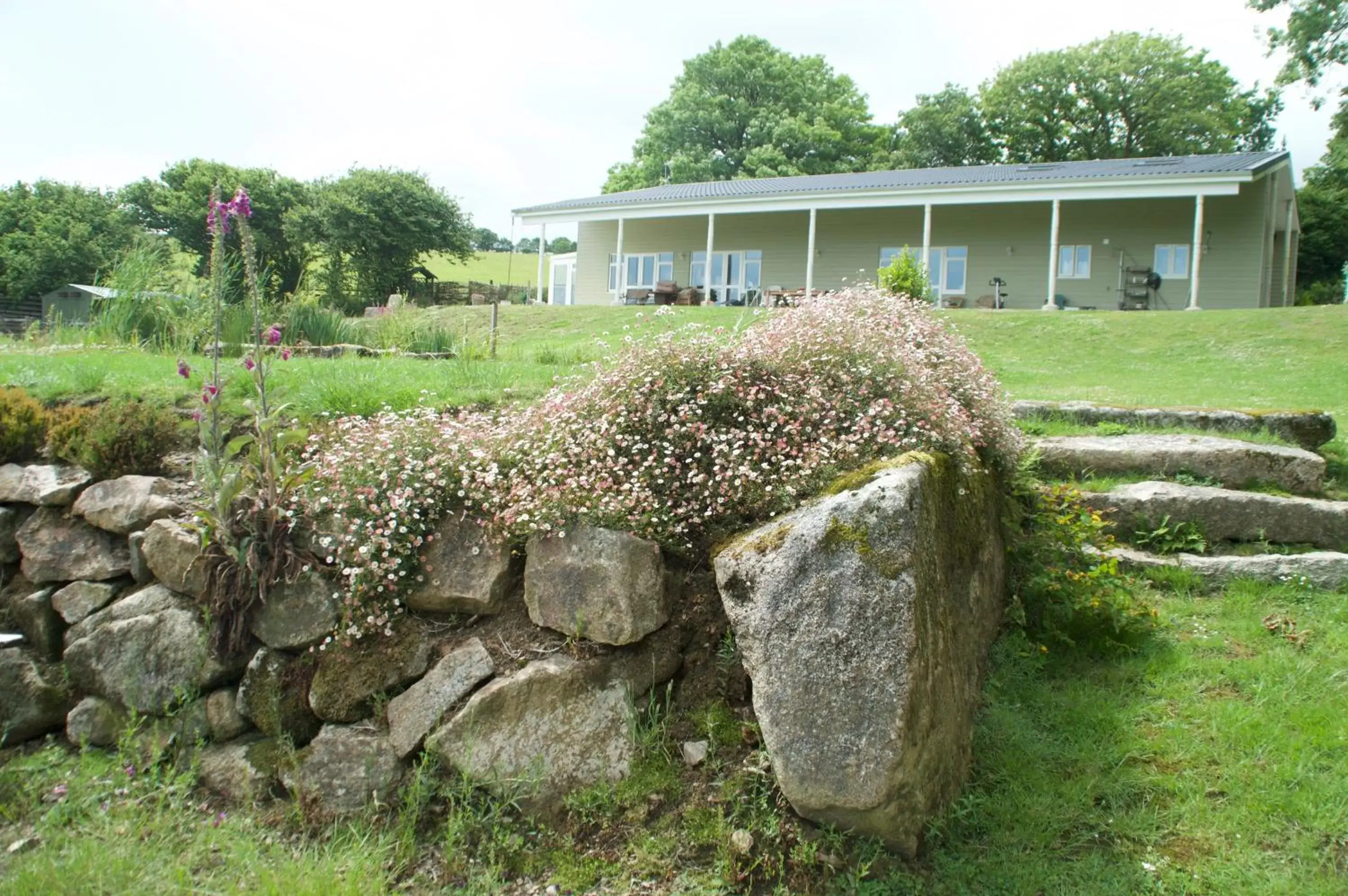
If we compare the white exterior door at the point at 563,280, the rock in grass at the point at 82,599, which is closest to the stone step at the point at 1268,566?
the rock in grass at the point at 82,599

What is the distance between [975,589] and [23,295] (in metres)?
46.7

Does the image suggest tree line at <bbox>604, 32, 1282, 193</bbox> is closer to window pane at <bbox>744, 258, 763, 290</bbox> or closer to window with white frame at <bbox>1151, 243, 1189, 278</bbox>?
window pane at <bbox>744, 258, 763, 290</bbox>

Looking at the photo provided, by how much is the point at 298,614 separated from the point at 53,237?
45989 mm

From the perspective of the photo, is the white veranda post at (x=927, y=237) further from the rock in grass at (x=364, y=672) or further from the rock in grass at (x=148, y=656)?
the rock in grass at (x=148, y=656)

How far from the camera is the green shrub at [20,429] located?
5.79m

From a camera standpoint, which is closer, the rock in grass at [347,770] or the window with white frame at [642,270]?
the rock in grass at [347,770]

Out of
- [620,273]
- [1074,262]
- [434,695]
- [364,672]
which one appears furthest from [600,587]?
[620,273]

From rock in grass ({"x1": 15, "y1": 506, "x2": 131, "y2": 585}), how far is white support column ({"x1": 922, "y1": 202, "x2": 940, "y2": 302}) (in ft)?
56.1

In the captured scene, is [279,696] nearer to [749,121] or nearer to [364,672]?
[364,672]

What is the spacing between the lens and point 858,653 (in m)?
3.22

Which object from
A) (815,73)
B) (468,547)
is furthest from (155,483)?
(815,73)

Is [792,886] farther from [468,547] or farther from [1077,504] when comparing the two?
[1077,504]

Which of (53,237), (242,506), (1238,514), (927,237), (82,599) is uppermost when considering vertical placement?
(53,237)

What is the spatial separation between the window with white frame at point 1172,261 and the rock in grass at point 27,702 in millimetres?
24498
